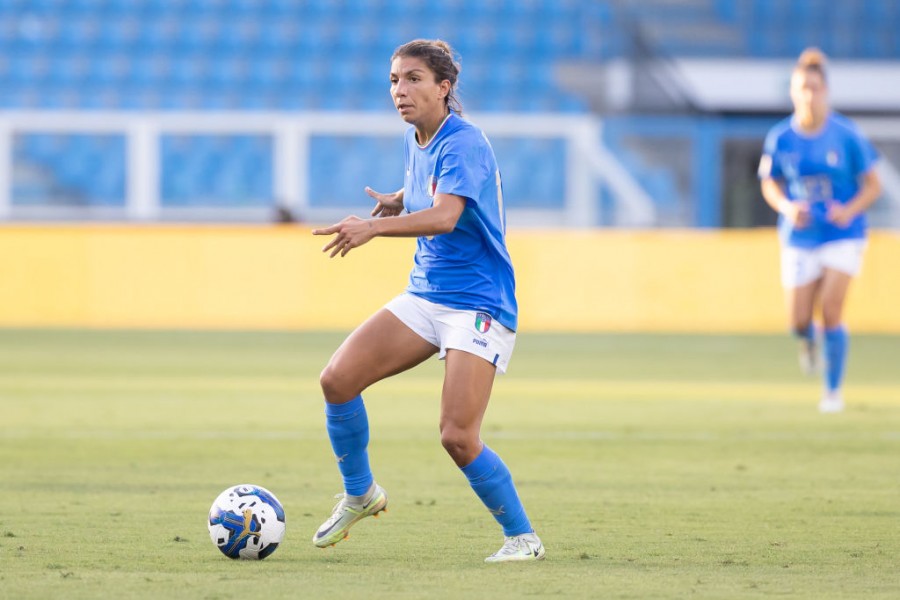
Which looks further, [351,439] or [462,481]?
→ [462,481]

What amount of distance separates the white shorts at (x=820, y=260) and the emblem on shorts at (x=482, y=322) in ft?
18.6

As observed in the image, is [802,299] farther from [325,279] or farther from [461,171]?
[325,279]

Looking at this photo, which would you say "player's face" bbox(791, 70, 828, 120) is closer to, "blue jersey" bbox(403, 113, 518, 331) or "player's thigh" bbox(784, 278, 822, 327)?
"player's thigh" bbox(784, 278, 822, 327)

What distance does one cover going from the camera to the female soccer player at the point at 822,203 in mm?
10398

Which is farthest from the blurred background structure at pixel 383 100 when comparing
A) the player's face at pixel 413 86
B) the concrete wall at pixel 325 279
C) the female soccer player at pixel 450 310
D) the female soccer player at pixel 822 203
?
the player's face at pixel 413 86

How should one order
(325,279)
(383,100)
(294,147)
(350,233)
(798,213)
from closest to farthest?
(350,233) < (798,213) < (325,279) < (294,147) < (383,100)

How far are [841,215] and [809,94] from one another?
0.84 m

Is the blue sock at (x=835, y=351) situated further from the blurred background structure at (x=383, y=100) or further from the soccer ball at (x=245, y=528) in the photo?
the blurred background structure at (x=383, y=100)

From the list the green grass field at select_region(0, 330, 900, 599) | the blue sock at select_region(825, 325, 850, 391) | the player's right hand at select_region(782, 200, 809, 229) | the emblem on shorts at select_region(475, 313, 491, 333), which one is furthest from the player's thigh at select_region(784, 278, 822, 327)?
the emblem on shorts at select_region(475, 313, 491, 333)

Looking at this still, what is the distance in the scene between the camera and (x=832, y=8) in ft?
91.5

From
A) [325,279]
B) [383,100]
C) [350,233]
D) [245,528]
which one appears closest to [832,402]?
[245,528]

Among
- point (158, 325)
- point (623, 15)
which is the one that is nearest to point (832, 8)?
point (623, 15)

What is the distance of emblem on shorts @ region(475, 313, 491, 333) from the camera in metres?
5.21

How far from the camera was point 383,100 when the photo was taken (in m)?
26.8
